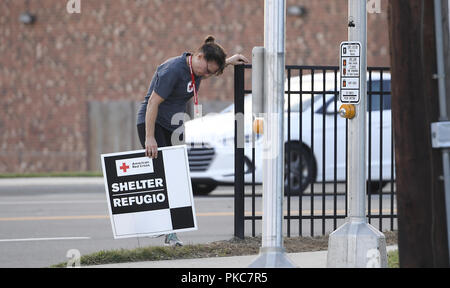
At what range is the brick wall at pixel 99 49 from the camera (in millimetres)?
21703

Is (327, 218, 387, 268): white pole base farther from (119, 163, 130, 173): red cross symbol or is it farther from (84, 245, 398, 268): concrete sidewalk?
(119, 163, 130, 173): red cross symbol

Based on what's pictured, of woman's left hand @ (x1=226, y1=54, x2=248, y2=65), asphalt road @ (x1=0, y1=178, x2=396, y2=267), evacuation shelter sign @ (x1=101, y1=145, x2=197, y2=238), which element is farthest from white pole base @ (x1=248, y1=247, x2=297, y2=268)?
woman's left hand @ (x1=226, y1=54, x2=248, y2=65)

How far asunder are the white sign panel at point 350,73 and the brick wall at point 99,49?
1537 cm

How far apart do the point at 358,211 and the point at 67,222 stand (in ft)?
16.1

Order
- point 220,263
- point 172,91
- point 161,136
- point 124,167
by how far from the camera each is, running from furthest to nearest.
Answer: point 161,136 < point 172,91 < point 124,167 < point 220,263

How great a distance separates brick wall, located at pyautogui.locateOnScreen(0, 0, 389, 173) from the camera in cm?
2170

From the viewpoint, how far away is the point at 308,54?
21766 millimetres

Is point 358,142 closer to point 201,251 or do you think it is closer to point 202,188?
point 201,251

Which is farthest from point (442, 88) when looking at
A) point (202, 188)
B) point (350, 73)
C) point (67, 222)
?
point (202, 188)

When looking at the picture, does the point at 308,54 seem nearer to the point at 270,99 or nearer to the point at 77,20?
the point at 77,20

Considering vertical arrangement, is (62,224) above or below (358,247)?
below

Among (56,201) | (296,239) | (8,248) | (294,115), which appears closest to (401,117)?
(296,239)

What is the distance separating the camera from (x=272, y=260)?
18.0 feet
